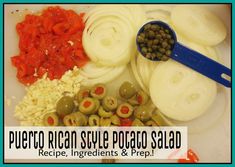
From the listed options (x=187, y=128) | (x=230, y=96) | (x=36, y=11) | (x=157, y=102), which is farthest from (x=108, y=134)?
(x=36, y=11)

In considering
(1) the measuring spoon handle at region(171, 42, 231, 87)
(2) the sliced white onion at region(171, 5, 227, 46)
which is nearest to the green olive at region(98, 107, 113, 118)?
(1) the measuring spoon handle at region(171, 42, 231, 87)

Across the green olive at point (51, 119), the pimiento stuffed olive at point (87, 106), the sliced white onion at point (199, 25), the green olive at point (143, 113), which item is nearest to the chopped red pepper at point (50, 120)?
the green olive at point (51, 119)

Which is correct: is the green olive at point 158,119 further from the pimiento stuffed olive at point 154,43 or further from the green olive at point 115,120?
the pimiento stuffed olive at point 154,43

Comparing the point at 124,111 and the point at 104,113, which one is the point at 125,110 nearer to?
the point at 124,111

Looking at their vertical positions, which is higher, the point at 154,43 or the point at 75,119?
the point at 154,43

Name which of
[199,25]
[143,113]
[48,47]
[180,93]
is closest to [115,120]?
[143,113]
